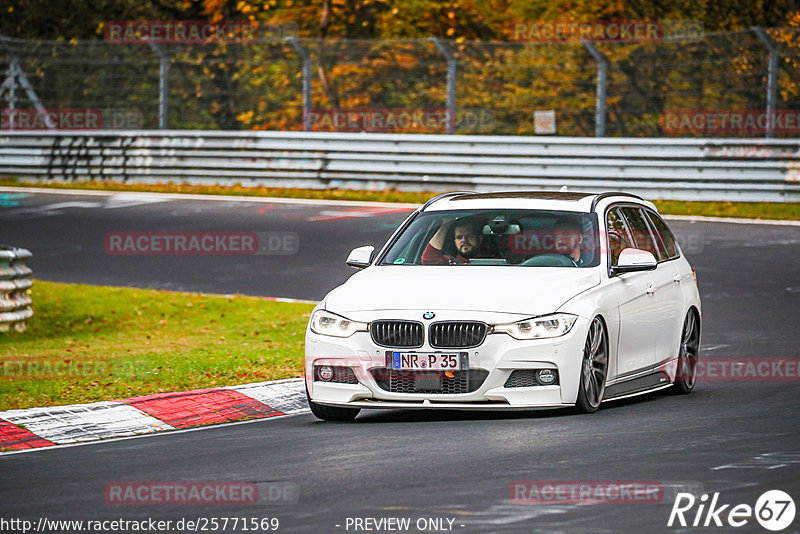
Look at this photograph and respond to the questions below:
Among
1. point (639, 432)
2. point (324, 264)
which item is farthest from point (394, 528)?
point (324, 264)

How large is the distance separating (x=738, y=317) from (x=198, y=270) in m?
7.86

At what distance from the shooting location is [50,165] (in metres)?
30.1

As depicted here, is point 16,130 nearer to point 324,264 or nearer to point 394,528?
point 324,264

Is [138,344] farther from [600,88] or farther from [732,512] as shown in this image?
[600,88]

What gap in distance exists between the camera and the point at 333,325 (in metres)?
9.88

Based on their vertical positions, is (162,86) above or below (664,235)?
above

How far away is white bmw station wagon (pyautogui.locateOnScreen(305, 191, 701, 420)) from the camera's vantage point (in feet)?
31.2

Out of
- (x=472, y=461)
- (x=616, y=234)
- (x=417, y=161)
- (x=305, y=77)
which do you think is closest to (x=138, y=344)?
(x=616, y=234)

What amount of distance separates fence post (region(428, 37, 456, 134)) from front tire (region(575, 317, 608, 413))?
17.2 metres

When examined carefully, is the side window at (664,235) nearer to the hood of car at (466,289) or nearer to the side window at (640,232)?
the side window at (640,232)

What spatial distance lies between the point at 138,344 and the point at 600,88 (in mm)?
12982

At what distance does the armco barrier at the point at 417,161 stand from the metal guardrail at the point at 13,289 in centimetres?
1145

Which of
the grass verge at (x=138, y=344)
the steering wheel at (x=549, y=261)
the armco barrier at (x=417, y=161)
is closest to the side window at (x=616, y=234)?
the steering wheel at (x=549, y=261)

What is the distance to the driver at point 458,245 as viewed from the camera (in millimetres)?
10802
